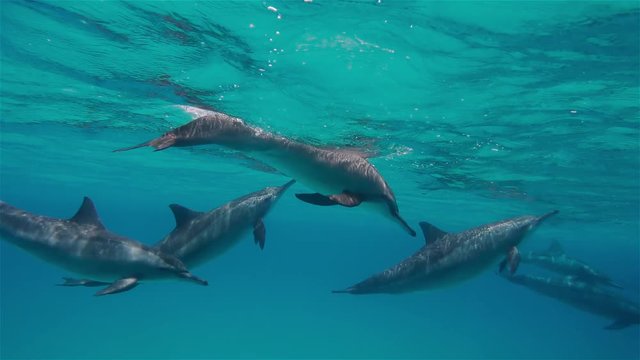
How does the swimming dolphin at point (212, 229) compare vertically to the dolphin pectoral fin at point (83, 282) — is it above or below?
above

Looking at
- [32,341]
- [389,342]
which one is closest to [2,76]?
[32,341]

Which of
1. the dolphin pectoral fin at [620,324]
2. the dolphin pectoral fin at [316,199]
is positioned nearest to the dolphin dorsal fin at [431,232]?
the dolphin pectoral fin at [316,199]

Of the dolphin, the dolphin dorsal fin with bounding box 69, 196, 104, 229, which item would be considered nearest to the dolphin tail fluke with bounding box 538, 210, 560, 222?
the dolphin

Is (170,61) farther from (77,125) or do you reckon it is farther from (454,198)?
(454,198)

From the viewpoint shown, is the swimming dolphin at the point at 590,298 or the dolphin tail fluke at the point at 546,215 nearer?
the dolphin tail fluke at the point at 546,215

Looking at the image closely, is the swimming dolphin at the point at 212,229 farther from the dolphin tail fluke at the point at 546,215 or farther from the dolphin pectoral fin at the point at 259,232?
the dolphin tail fluke at the point at 546,215

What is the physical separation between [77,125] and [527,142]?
2069 cm

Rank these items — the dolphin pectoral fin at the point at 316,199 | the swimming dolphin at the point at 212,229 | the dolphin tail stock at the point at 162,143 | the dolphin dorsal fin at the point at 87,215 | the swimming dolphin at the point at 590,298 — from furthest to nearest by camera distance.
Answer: the swimming dolphin at the point at 590,298
the dolphin dorsal fin at the point at 87,215
the swimming dolphin at the point at 212,229
the dolphin tail stock at the point at 162,143
the dolphin pectoral fin at the point at 316,199

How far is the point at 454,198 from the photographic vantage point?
31875mm

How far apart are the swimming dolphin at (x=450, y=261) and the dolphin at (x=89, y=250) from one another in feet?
10.9

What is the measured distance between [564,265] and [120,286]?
2333 cm

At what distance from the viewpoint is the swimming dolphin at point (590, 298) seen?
20.1 meters

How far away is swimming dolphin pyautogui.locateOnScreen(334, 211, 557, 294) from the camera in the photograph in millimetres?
7789

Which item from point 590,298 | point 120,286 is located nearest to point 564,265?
point 590,298
